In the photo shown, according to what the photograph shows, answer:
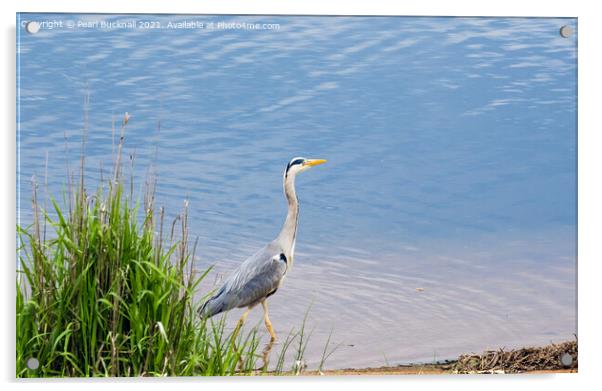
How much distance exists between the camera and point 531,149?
410 centimetres

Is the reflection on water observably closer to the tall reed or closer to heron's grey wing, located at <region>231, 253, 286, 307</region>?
heron's grey wing, located at <region>231, 253, 286, 307</region>

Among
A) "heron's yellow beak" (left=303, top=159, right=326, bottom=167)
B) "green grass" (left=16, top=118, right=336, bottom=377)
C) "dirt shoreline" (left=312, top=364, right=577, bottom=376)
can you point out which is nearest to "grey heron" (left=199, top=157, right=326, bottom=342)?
"heron's yellow beak" (left=303, top=159, right=326, bottom=167)

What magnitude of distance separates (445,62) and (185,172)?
1.19 m

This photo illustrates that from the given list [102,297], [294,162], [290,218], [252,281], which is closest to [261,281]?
[252,281]

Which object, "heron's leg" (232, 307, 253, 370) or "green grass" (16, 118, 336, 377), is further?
"heron's leg" (232, 307, 253, 370)

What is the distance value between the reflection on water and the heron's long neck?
33 mm

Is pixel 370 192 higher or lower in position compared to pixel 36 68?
lower

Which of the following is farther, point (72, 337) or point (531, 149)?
point (531, 149)

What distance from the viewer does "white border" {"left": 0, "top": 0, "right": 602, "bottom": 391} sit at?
12.7 ft

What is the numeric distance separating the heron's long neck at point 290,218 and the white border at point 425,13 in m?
0.57

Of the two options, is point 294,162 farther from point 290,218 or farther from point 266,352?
point 266,352

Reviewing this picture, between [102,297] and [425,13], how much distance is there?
177cm

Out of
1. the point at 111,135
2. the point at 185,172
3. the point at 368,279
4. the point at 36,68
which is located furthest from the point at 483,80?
the point at 36,68
